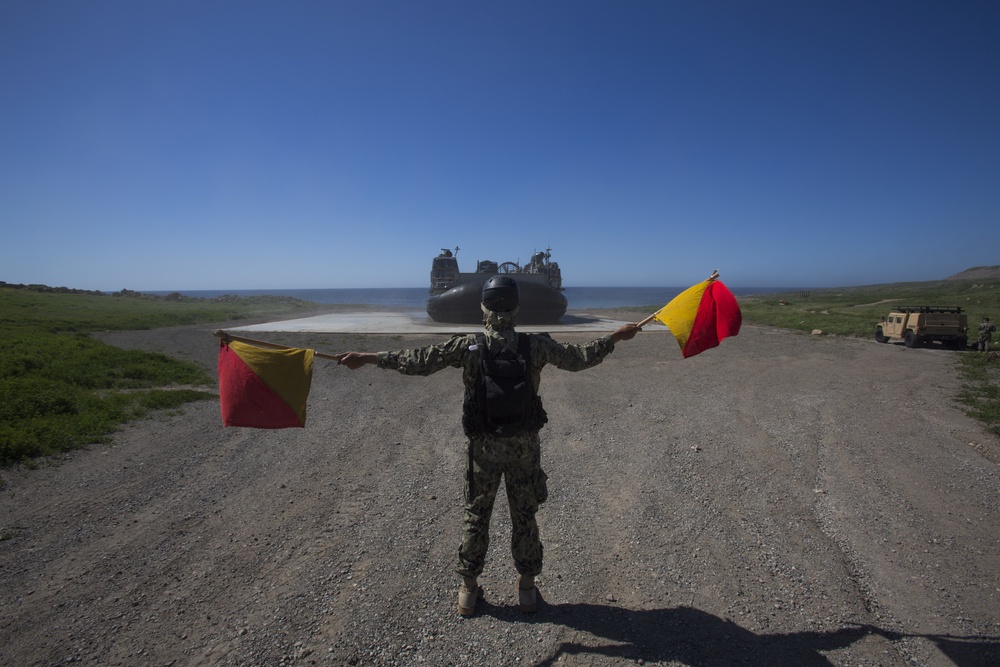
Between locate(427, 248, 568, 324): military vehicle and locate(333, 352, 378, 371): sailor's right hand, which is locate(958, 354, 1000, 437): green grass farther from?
locate(427, 248, 568, 324): military vehicle

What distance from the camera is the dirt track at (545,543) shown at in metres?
3.15

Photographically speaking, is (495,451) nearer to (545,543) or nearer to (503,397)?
(503,397)

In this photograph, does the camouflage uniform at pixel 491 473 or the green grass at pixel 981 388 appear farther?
the green grass at pixel 981 388

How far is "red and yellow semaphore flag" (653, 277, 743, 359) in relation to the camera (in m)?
4.34

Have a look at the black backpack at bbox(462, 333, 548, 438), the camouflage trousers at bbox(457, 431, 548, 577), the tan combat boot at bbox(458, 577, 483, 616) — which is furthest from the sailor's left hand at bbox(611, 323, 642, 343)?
the tan combat boot at bbox(458, 577, 483, 616)

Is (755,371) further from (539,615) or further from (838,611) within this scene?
(539,615)

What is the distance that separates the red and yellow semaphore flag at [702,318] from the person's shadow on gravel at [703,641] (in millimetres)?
2042

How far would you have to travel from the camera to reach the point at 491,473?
139 inches

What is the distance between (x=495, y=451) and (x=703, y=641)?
175cm

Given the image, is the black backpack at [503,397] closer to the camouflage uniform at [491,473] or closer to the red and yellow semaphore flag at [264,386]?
the camouflage uniform at [491,473]

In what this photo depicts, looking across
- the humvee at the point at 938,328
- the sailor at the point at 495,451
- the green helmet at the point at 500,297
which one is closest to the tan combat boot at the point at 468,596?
the sailor at the point at 495,451

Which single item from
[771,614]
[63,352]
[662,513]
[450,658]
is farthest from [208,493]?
[63,352]

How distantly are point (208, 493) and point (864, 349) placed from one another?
18.1 metres

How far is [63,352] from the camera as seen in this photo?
11.8m
